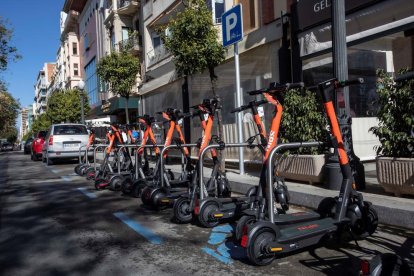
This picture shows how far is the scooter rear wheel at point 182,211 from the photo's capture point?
5594 mm

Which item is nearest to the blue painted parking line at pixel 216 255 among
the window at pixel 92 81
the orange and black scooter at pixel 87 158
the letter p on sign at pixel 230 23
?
the letter p on sign at pixel 230 23

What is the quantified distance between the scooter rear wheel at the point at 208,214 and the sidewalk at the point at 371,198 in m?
1.60

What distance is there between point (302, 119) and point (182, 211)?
2986 millimetres

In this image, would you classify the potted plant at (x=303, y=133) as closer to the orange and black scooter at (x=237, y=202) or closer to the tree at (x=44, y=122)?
the orange and black scooter at (x=237, y=202)

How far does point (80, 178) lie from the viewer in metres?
11.7

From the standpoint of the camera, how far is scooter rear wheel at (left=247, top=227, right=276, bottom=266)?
3756mm

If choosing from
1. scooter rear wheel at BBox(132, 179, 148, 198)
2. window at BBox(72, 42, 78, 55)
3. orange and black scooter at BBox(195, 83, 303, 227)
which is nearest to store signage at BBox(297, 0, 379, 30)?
orange and black scooter at BBox(195, 83, 303, 227)

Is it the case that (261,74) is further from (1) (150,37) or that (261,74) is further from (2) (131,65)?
(1) (150,37)

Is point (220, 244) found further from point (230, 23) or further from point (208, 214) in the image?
point (230, 23)

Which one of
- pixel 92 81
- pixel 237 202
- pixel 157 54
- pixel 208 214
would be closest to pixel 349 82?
pixel 237 202

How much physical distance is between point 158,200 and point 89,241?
5.16 ft

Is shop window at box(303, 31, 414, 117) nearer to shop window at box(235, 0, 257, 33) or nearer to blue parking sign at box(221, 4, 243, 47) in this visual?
blue parking sign at box(221, 4, 243, 47)

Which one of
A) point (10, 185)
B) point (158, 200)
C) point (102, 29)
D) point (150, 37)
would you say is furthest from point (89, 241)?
point (102, 29)

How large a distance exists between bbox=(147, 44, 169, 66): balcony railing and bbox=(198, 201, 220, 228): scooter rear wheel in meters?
14.1
